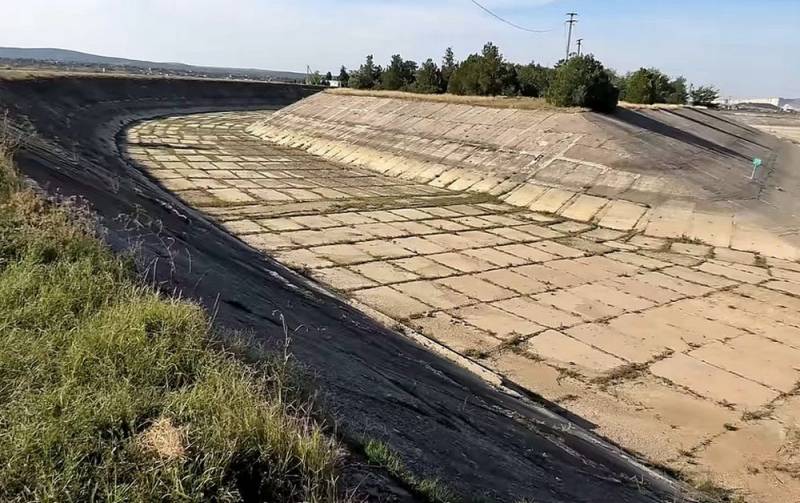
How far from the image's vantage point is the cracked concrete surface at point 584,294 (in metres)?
6.24

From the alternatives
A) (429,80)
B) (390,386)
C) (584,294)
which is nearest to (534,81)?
(429,80)

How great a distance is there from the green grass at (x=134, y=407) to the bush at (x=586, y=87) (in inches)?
813

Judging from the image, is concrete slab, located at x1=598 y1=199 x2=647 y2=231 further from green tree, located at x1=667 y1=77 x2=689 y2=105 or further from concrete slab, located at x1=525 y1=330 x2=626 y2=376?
green tree, located at x1=667 y1=77 x2=689 y2=105

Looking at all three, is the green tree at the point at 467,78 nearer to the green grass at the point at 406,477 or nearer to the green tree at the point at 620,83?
the green tree at the point at 620,83

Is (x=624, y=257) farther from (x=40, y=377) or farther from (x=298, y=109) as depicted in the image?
(x=298, y=109)

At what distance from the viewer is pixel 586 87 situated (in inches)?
856

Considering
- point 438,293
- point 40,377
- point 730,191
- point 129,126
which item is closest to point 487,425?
point 40,377

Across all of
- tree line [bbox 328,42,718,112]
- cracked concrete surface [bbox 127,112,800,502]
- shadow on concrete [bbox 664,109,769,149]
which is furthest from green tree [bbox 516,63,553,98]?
cracked concrete surface [bbox 127,112,800,502]

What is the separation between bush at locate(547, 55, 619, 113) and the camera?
21781mm

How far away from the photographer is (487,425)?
15.4 feet

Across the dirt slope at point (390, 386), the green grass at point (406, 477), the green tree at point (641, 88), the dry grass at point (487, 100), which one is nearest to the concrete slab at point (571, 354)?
the dirt slope at point (390, 386)

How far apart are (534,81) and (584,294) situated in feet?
73.8

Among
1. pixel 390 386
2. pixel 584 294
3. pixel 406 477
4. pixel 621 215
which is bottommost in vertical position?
pixel 584 294

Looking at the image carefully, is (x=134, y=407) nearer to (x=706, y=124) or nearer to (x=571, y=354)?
(x=571, y=354)
